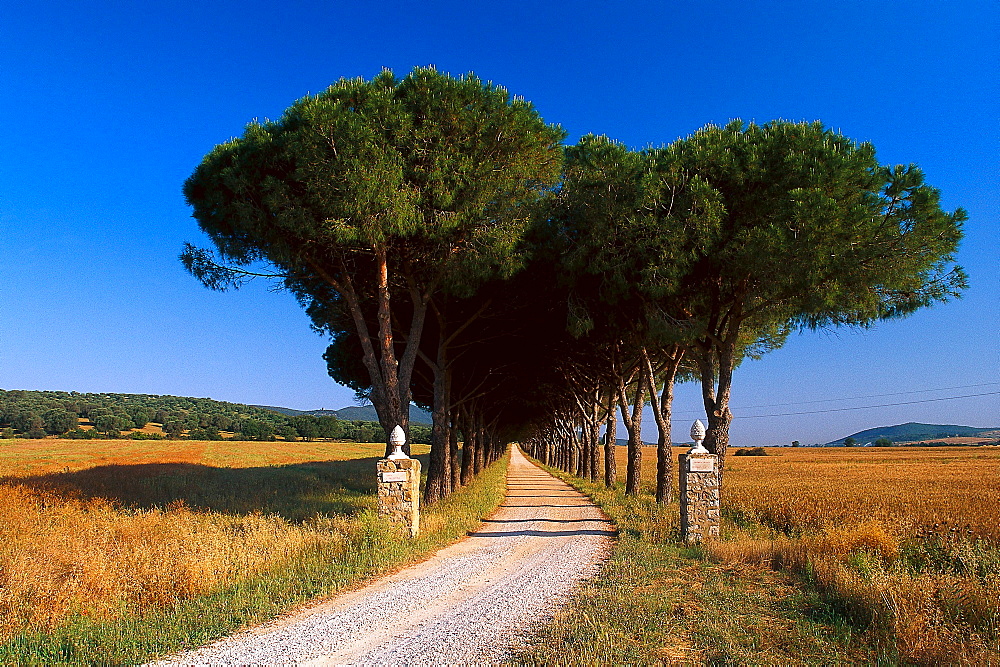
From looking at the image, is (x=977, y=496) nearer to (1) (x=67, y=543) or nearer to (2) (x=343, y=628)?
(2) (x=343, y=628)

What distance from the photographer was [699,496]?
39.6 ft

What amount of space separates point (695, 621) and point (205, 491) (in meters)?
17.3

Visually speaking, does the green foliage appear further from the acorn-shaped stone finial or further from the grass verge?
the grass verge

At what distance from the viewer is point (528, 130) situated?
13.9m

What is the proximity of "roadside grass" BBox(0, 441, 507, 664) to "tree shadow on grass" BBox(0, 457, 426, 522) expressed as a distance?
0.15 metres

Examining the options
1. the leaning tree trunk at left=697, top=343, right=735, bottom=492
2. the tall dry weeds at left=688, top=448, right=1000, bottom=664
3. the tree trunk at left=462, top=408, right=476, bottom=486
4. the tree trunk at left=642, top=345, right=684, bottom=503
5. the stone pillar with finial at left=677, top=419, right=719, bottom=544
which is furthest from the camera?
the tree trunk at left=462, top=408, right=476, bottom=486

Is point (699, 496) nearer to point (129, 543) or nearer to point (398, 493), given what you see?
point (398, 493)

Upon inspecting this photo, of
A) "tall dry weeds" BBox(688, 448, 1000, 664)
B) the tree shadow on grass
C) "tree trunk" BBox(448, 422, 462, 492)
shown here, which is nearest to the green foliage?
"tree trunk" BBox(448, 422, 462, 492)

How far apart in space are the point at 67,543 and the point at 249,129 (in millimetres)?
8912

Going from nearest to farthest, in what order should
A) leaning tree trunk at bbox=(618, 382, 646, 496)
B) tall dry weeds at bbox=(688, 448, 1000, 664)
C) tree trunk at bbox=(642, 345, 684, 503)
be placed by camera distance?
tall dry weeds at bbox=(688, 448, 1000, 664) < tree trunk at bbox=(642, 345, 684, 503) < leaning tree trunk at bbox=(618, 382, 646, 496)

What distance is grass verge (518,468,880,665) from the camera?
5.52 metres

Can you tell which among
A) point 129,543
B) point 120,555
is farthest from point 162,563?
point 129,543

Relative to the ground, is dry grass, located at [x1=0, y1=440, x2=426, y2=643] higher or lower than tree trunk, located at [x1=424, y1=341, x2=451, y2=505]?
lower

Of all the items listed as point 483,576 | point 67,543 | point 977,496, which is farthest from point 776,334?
point 67,543
